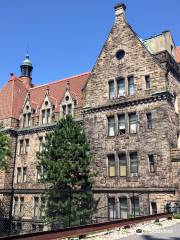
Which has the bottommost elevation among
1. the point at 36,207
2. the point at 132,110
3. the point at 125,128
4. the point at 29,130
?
the point at 36,207

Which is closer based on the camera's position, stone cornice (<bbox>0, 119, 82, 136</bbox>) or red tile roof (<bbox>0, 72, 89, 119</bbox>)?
stone cornice (<bbox>0, 119, 82, 136</bbox>)

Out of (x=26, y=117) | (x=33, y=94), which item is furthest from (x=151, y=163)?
(x=33, y=94)

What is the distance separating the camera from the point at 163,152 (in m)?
21.6


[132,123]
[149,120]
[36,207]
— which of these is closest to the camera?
[149,120]

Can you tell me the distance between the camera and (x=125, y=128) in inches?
947

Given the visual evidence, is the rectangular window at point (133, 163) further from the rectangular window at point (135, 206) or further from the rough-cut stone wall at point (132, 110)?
the rectangular window at point (135, 206)

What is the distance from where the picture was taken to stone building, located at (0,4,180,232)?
2169 centimetres

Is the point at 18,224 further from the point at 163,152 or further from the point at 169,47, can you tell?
the point at 169,47

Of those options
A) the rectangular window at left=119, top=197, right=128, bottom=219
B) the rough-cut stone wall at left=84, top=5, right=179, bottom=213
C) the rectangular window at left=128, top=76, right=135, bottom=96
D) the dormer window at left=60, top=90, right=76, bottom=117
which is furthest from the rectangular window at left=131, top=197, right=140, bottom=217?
the dormer window at left=60, top=90, right=76, bottom=117

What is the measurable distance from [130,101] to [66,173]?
7.87 meters

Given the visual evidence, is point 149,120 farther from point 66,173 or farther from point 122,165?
point 66,173

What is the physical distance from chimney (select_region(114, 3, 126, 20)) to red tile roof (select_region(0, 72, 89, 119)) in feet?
26.4

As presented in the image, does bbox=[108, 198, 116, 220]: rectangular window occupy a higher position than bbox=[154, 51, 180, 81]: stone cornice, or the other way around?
bbox=[154, 51, 180, 81]: stone cornice

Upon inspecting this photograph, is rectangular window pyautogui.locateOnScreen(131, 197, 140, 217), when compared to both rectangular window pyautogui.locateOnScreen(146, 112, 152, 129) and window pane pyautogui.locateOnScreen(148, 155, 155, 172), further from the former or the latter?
rectangular window pyautogui.locateOnScreen(146, 112, 152, 129)
